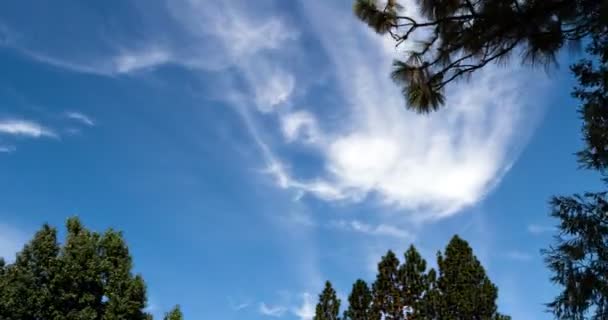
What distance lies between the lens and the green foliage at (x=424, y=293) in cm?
1856

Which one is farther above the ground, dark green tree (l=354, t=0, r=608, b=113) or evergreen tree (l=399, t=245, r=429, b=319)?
evergreen tree (l=399, t=245, r=429, b=319)

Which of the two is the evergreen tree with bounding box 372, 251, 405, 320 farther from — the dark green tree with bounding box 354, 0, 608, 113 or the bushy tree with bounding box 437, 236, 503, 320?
the dark green tree with bounding box 354, 0, 608, 113

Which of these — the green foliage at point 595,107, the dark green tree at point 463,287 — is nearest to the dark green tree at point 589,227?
the green foliage at point 595,107

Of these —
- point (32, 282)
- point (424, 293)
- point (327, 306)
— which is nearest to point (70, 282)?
point (32, 282)

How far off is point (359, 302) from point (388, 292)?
3.54 ft

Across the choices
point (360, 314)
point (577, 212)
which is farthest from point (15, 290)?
point (577, 212)

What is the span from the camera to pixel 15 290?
1638 cm

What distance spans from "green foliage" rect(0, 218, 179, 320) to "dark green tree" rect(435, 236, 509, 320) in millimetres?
10051

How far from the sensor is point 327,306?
18844 millimetres

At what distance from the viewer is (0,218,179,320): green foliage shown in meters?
16.4

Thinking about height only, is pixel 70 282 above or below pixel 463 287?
below

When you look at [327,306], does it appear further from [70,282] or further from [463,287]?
[70,282]

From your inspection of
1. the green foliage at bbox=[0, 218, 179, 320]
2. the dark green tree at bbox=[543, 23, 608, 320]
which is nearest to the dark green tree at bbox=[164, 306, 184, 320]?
the green foliage at bbox=[0, 218, 179, 320]

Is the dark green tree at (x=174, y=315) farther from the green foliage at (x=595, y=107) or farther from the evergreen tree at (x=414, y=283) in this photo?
the green foliage at (x=595, y=107)
